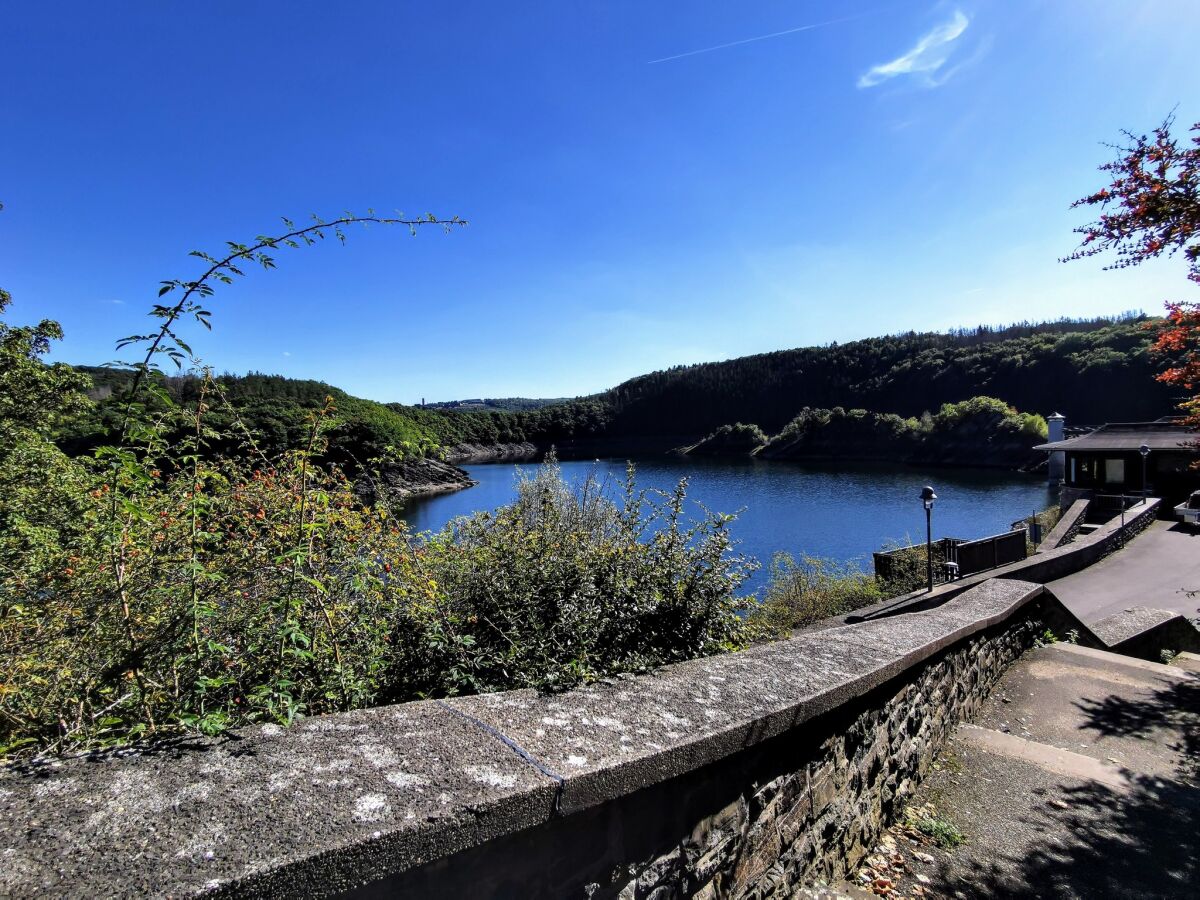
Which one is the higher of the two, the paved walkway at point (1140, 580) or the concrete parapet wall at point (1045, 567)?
the concrete parapet wall at point (1045, 567)

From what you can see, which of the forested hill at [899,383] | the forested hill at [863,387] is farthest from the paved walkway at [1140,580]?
the forested hill at [899,383]

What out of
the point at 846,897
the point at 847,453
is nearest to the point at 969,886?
the point at 846,897

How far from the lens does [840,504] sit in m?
39.5

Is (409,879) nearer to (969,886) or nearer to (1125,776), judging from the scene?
(969,886)

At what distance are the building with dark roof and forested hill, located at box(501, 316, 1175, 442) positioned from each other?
52181 mm

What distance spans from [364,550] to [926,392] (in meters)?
114

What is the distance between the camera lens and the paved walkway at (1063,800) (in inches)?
99.0

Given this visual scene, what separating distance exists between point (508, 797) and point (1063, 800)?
3348 mm

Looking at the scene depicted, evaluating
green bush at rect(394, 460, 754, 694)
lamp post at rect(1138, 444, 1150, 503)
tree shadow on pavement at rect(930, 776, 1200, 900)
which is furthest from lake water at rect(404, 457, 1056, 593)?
tree shadow on pavement at rect(930, 776, 1200, 900)

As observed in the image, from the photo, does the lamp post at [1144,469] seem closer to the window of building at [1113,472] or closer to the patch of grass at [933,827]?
the window of building at [1113,472]

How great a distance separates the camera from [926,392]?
100875mm

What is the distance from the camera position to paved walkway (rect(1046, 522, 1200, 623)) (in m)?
10.9

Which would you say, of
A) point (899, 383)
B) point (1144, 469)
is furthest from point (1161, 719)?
point (899, 383)

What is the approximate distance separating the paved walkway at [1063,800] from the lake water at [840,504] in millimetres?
11092
